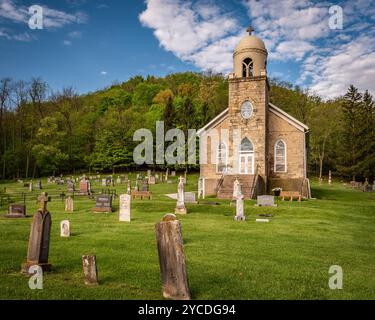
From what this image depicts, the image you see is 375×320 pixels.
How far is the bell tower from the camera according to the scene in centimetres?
2800

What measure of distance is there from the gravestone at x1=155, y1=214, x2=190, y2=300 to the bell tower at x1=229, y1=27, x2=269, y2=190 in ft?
72.5

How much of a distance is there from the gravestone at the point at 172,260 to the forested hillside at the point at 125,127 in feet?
166

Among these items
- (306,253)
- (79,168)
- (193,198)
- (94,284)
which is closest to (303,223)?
(306,253)

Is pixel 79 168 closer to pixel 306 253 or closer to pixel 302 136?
pixel 302 136

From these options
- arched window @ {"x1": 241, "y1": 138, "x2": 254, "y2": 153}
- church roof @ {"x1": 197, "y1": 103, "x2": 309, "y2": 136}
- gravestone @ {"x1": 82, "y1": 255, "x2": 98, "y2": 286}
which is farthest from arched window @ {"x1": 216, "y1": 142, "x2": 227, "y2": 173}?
gravestone @ {"x1": 82, "y1": 255, "x2": 98, "y2": 286}

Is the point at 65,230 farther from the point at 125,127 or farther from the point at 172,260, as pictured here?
the point at 125,127

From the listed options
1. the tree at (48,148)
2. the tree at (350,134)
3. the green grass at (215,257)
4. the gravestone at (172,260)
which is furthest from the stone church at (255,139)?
the tree at (48,148)

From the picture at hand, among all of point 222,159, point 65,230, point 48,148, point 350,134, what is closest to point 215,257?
point 65,230

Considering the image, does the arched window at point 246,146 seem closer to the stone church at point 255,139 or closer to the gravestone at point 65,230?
the stone church at point 255,139

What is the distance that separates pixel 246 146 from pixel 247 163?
1436 millimetres

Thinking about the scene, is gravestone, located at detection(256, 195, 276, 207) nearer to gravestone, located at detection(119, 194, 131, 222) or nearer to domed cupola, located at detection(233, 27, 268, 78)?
gravestone, located at detection(119, 194, 131, 222)

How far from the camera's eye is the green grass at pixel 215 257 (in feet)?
22.0

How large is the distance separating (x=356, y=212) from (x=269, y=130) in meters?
11.0

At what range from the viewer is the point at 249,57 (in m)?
29.0
